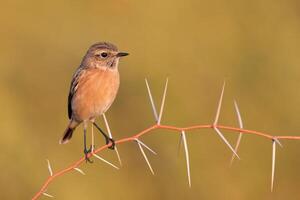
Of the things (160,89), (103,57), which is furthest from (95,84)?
(160,89)

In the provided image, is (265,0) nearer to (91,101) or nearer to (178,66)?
(178,66)

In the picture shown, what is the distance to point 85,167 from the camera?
11.8 metres

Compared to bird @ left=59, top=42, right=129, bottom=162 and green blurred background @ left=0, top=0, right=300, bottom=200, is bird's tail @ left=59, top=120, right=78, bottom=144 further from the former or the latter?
green blurred background @ left=0, top=0, right=300, bottom=200

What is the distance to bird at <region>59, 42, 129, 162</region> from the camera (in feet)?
28.7

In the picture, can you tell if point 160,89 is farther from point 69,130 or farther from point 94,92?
point 94,92

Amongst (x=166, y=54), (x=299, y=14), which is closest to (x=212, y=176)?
(x=166, y=54)

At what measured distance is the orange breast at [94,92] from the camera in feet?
28.7

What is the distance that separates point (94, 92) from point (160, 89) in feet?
16.5

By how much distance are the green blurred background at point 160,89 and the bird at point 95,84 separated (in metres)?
2.51

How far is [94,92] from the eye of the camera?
8797 mm

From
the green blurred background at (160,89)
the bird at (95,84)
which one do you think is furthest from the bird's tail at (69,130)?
the green blurred background at (160,89)

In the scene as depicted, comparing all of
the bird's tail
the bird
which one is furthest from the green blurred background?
the bird

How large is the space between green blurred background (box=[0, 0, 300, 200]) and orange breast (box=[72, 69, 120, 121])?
255 centimetres

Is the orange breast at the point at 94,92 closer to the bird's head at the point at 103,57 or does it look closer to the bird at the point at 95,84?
the bird at the point at 95,84
